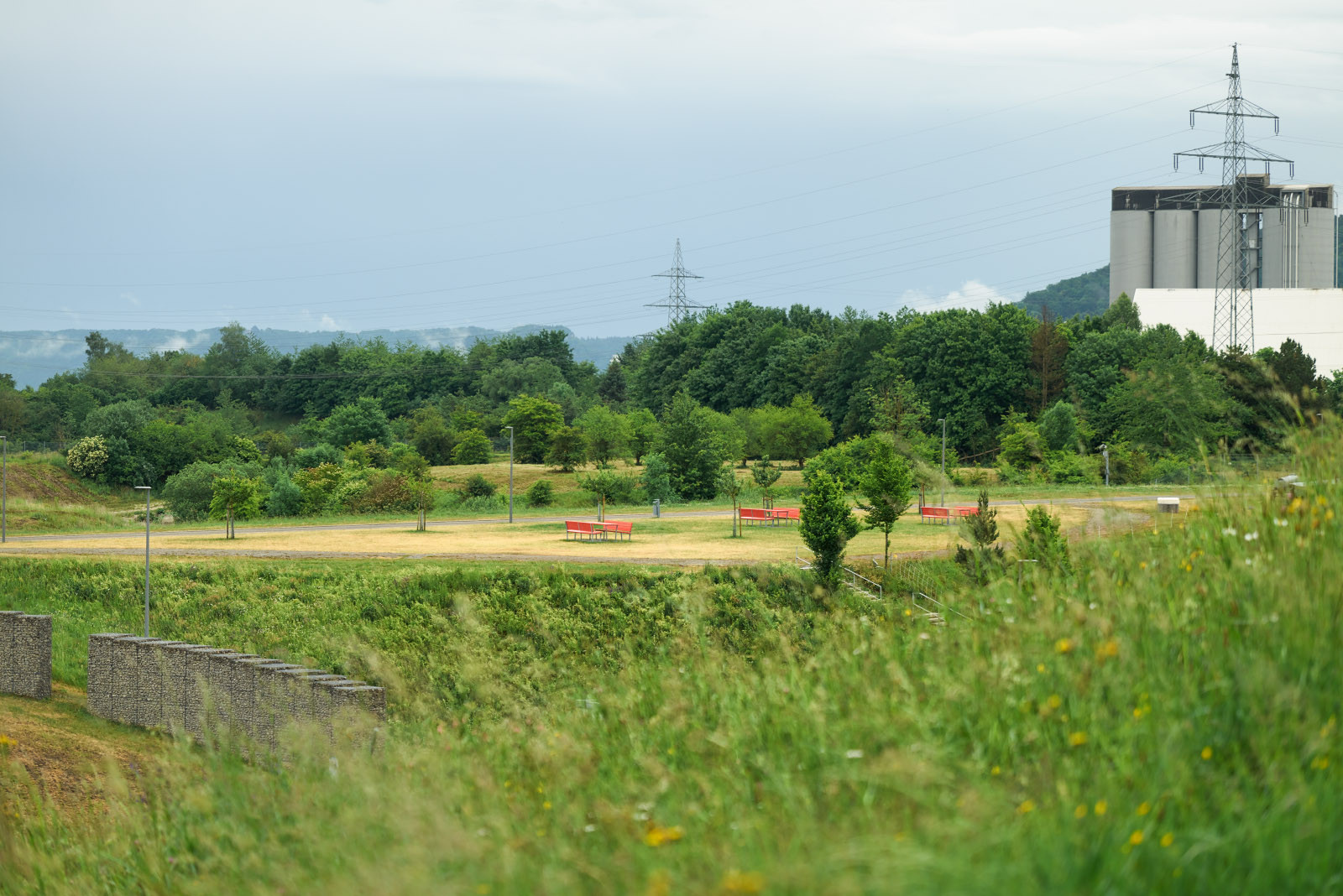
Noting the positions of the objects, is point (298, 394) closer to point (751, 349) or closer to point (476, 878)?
point (751, 349)

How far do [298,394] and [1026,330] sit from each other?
7230cm

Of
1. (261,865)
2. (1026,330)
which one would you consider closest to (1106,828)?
(261,865)

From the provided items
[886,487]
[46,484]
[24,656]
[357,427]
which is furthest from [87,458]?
[886,487]

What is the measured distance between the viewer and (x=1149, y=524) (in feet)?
23.5

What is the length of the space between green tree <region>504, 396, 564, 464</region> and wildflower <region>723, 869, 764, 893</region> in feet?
226

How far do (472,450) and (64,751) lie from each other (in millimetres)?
59470

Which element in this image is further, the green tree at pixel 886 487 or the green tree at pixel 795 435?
the green tree at pixel 795 435

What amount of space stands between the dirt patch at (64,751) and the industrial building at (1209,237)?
99.0 meters

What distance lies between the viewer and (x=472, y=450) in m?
74.5

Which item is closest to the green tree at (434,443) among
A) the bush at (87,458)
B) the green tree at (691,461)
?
the bush at (87,458)

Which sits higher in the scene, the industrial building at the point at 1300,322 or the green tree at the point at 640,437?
the industrial building at the point at 1300,322

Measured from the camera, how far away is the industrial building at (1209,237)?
9875 centimetres

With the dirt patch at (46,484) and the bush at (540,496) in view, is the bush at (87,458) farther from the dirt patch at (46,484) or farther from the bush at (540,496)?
the bush at (540,496)

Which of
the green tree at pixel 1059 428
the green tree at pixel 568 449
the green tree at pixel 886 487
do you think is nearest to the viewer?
the green tree at pixel 886 487
